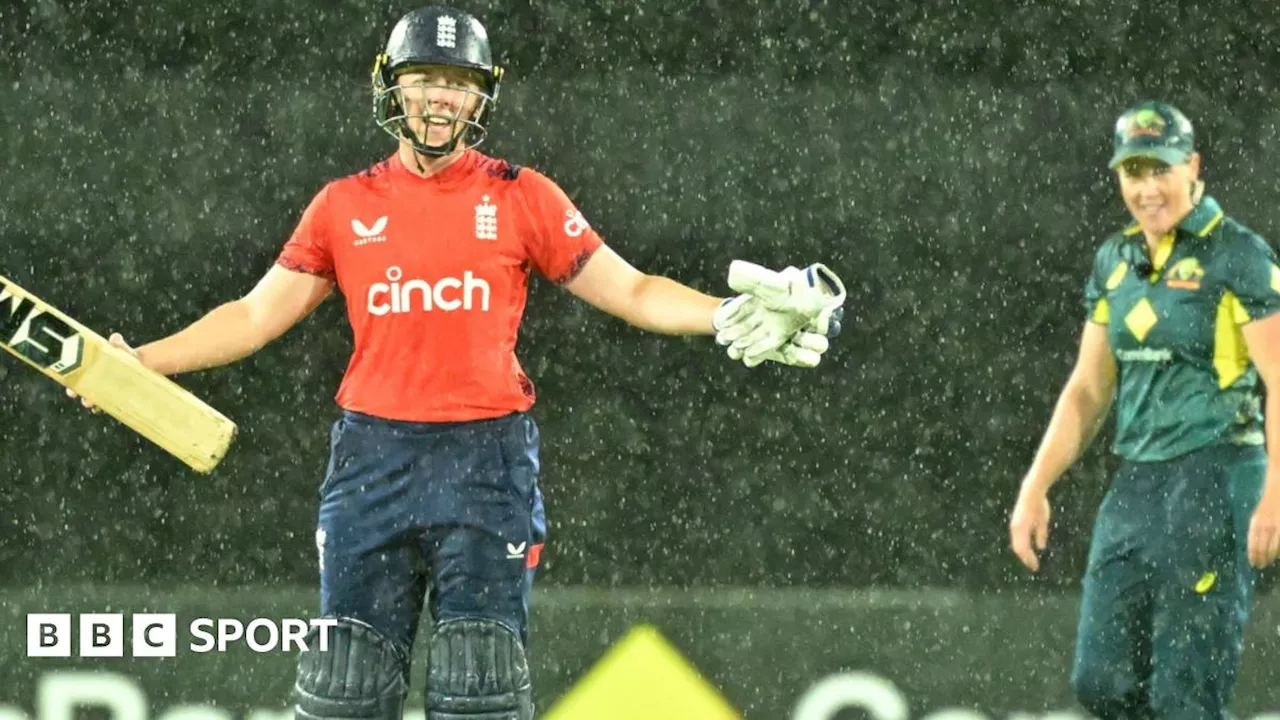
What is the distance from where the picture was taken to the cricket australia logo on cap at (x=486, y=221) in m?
4.05

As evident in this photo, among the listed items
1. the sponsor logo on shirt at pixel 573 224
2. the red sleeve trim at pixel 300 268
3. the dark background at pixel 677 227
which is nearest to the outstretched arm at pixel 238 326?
the red sleeve trim at pixel 300 268

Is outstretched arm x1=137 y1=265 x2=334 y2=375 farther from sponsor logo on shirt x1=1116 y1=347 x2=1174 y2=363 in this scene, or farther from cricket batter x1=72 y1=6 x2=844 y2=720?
sponsor logo on shirt x1=1116 y1=347 x2=1174 y2=363

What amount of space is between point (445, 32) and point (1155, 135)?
1.56 metres

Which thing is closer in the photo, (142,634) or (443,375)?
(443,375)

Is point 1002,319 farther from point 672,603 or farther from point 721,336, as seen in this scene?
point 721,336

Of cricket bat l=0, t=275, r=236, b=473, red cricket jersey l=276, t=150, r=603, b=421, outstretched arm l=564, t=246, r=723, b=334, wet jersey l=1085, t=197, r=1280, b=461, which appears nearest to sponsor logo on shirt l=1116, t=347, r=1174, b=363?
wet jersey l=1085, t=197, r=1280, b=461

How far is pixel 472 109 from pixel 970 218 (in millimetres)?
1541

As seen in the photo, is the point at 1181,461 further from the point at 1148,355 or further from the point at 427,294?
the point at 427,294

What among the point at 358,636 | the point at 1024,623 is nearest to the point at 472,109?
the point at 358,636

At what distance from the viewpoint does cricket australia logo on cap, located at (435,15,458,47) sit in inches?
160

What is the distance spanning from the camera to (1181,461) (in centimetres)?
452

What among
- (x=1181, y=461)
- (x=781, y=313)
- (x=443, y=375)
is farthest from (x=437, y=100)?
(x=1181, y=461)

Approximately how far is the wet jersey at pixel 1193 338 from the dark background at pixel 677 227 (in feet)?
1.99

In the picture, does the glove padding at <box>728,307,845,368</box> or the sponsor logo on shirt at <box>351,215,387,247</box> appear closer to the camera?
the glove padding at <box>728,307,845,368</box>
